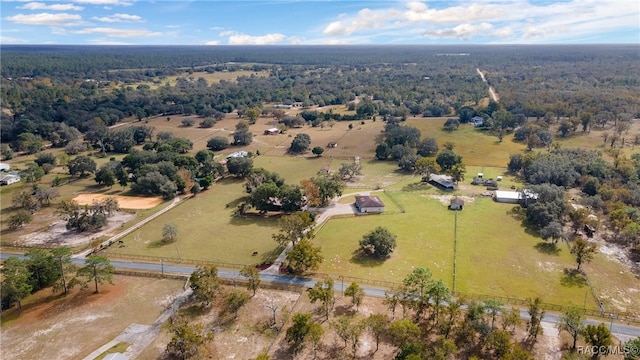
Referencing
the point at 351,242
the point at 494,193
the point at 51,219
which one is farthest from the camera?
the point at 494,193

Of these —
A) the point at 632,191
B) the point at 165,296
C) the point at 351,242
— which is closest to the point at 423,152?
the point at 632,191

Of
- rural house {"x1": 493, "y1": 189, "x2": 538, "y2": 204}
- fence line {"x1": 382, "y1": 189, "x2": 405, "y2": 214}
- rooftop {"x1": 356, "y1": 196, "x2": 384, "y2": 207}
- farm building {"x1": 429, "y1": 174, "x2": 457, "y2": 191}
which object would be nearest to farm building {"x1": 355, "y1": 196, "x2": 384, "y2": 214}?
rooftop {"x1": 356, "y1": 196, "x2": 384, "y2": 207}

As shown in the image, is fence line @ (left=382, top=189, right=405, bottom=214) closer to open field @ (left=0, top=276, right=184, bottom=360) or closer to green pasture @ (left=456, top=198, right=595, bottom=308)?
green pasture @ (left=456, top=198, right=595, bottom=308)

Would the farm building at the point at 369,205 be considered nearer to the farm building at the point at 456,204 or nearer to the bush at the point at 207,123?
the farm building at the point at 456,204

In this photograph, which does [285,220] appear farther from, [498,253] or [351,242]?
[498,253]

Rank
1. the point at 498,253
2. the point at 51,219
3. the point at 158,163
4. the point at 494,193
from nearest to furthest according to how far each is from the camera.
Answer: the point at 498,253 → the point at 51,219 → the point at 494,193 → the point at 158,163

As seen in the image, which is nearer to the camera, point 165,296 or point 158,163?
point 165,296

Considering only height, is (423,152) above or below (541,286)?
above
